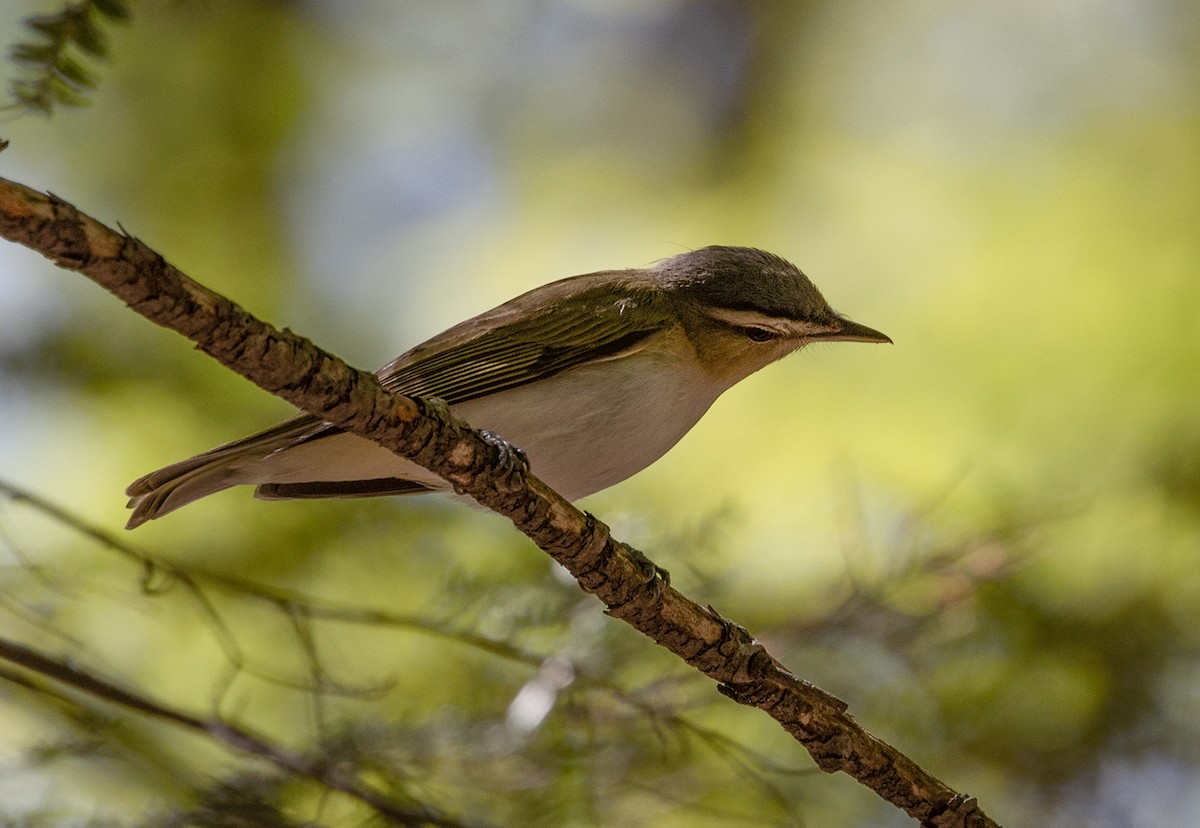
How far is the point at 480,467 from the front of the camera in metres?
1.80

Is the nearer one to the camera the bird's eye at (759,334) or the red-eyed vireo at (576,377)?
the red-eyed vireo at (576,377)

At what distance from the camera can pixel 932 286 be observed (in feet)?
14.1

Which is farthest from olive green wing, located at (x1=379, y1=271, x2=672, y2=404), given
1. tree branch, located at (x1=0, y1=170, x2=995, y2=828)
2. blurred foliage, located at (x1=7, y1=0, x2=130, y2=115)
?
blurred foliage, located at (x1=7, y1=0, x2=130, y2=115)

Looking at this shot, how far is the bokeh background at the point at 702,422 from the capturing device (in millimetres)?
2842

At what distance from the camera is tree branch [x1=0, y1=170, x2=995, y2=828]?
1.27 m

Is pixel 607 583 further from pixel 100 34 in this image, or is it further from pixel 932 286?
pixel 932 286

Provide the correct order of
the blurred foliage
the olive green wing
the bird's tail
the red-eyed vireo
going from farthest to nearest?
the olive green wing < the red-eyed vireo < the bird's tail < the blurred foliage

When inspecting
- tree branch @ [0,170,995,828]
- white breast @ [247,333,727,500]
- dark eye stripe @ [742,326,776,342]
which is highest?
dark eye stripe @ [742,326,776,342]

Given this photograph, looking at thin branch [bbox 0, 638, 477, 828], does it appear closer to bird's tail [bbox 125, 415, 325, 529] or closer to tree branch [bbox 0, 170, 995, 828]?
bird's tail [bbox 125, 415, 325, 529]

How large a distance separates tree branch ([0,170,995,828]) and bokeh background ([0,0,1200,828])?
46cm

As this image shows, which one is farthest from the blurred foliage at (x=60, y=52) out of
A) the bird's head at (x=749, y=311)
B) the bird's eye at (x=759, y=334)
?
the bird's eye at (x=759, y=334)

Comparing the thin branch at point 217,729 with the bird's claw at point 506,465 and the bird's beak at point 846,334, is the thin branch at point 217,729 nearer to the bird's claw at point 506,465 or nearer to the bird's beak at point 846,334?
the bird's claw at point 506,465

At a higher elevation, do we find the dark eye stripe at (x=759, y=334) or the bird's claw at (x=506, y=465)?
the dark eye stripe at (x=759, y=334)

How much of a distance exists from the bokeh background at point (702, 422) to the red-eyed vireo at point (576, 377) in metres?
0.34
